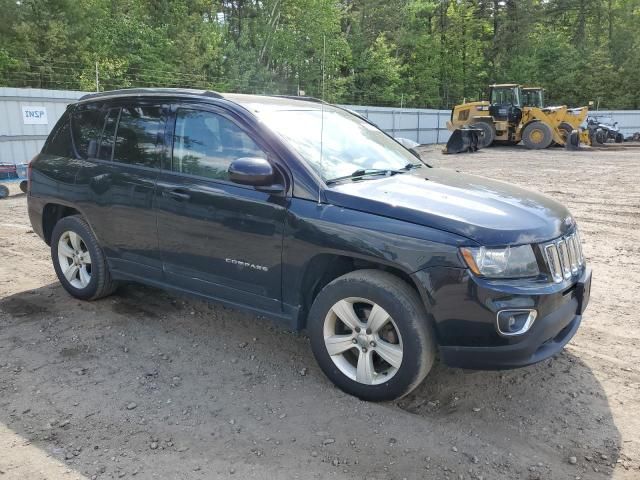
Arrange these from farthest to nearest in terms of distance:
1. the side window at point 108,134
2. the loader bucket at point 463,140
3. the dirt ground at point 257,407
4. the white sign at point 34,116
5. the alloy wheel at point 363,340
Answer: the loader bucket at point 463,140 → the white sign at point 34,116 → the side window at point 108,134 → the alloy wheel at point 363,340 → the dirt ground at point 257,407

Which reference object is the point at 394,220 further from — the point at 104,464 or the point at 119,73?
the point at 119,73

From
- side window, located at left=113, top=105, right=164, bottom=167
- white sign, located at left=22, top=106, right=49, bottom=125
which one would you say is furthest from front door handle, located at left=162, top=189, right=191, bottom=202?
white sign, located at left=22, top=106, right=49, bottom=125

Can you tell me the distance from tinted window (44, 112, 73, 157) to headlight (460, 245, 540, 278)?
3749 millimetres

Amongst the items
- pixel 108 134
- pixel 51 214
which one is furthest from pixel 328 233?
pixel 51 214

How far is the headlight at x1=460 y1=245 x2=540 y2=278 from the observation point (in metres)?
2.97

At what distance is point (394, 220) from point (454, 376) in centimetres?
128

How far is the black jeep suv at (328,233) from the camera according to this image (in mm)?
3041

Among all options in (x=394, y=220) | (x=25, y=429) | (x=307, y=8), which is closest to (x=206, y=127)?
(x=394, y=220)

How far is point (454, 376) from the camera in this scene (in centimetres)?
376


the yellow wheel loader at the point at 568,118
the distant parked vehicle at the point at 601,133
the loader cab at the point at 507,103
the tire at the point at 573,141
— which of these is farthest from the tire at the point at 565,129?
the distant parked vehicle at the point at 601,133

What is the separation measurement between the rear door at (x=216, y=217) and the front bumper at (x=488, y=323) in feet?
3.72

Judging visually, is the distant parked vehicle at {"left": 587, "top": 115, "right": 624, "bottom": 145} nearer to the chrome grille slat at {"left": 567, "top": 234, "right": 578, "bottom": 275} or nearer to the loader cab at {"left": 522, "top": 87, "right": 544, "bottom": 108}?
the loader cab at {"left": 522, "top": 87, "right": 544, "bottom": 108}

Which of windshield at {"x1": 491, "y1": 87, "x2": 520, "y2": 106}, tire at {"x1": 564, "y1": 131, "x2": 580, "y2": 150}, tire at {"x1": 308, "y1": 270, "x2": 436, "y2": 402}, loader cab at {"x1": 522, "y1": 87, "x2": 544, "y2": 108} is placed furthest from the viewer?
loader cab at {"x1": 522, "y1": 87, "x2": 544, "y2": 108}

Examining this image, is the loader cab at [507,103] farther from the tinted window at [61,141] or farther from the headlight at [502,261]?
the headlight at [502,261]
